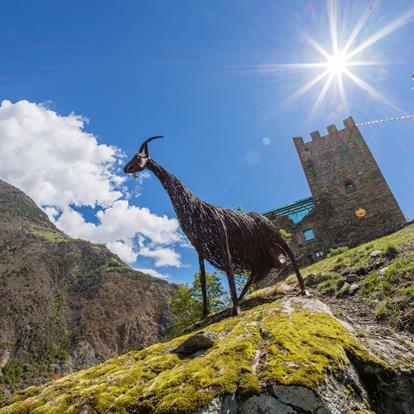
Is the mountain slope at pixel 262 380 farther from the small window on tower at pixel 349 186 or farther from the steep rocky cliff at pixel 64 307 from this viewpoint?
the steep rocky cliff at pixel 64 307

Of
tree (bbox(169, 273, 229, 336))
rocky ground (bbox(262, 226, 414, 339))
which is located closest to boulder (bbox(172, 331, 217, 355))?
rocky ground (bbox(262, 226, 414, 339))

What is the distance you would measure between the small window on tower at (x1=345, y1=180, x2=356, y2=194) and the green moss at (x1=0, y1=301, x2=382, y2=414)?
68.3 feet

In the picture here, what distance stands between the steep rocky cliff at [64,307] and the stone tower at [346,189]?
52.1m

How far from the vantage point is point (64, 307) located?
256 feet

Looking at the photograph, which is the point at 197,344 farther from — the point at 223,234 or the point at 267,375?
the point at 223,234

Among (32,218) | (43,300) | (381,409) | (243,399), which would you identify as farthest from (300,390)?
(32,218)

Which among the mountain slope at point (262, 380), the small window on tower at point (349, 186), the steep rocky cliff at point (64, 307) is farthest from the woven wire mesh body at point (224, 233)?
the steep rocky cliff at point (64, 307)

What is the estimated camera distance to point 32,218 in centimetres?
→ 12388

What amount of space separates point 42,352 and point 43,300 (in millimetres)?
16826

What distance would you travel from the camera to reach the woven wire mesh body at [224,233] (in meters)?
5.70

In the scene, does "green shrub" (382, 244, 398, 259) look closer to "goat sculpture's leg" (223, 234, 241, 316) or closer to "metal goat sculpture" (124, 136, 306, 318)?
"metal goat sculpture" (124, 136, 306, 318)

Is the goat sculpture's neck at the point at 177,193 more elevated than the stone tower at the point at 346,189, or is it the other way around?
the stone tower at the point at 346,189

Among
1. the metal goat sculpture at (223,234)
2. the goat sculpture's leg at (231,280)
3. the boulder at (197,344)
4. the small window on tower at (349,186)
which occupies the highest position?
the small window on tower at (349,186)

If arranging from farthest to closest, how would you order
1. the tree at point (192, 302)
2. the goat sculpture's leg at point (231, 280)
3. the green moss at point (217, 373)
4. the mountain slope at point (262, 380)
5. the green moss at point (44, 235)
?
the green moss at point (44, 235), the tree at point (192, 302), the goat sculpture's leg at point (231, 280), the green moss at point (217, 373), the mountain slope at point (262, 380)
